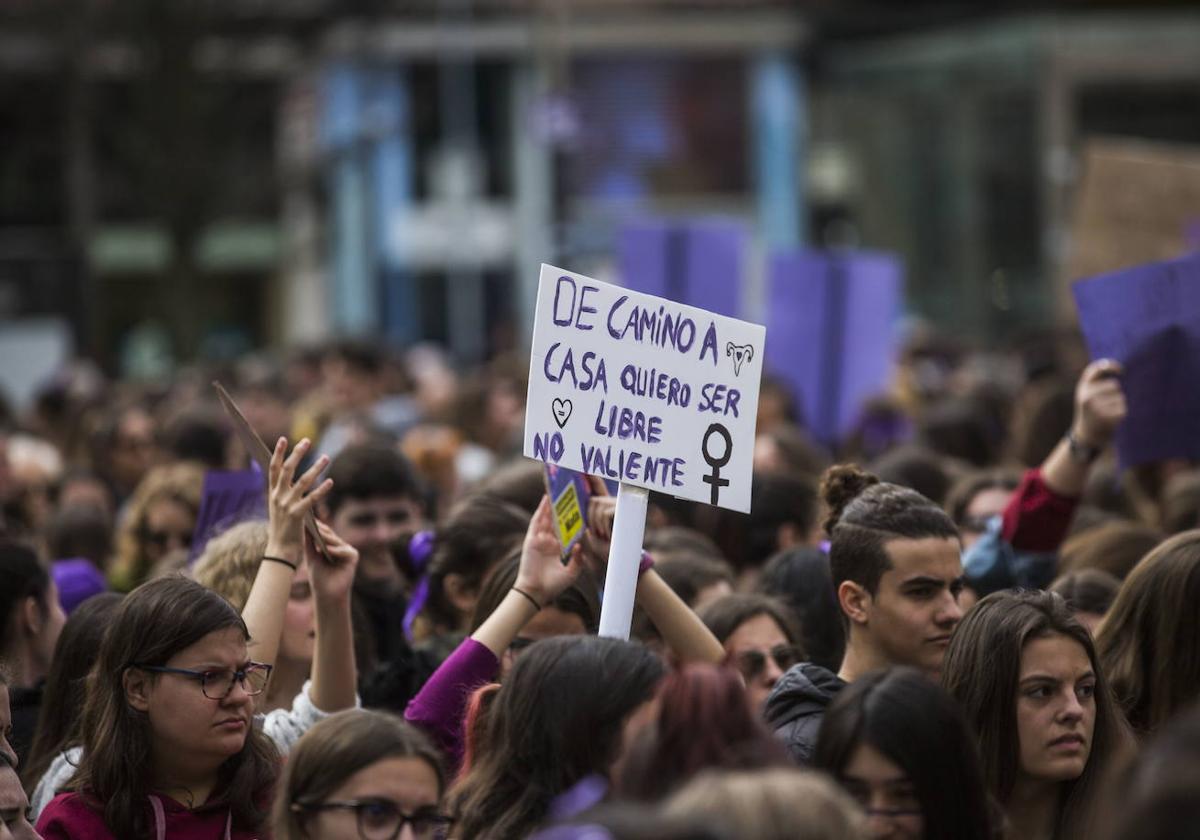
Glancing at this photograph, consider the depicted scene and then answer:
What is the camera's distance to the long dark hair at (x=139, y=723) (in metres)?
4.43

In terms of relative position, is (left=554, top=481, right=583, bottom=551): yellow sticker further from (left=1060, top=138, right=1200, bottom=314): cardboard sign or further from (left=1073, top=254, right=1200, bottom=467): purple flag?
(left=1060, top=138, right=1200, bottom=314): cardboard sign

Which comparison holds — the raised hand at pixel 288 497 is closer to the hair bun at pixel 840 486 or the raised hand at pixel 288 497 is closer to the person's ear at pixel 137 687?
the person's ear at pixel 137 687

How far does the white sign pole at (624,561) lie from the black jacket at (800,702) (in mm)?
381

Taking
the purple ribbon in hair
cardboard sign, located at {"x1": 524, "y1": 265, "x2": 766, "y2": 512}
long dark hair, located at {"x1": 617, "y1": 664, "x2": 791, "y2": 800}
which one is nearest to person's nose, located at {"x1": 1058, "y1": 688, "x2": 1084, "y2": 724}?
cardboard sign, located at {"x1": 524, "y1": 265, "x2": 766, "y2": 512}

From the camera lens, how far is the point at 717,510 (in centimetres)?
800

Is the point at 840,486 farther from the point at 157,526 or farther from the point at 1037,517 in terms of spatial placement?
the point at 157,526

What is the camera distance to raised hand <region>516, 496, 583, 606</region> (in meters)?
4.93

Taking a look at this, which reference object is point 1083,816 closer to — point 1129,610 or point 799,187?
point 1129,610

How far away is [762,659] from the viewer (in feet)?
18.5

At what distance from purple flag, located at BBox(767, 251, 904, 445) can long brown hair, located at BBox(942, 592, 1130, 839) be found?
27.2ft

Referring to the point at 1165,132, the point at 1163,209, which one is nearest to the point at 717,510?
the point at 1163,209

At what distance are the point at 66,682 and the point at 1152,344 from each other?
3.90m

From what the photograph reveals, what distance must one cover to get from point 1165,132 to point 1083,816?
29.6 metres

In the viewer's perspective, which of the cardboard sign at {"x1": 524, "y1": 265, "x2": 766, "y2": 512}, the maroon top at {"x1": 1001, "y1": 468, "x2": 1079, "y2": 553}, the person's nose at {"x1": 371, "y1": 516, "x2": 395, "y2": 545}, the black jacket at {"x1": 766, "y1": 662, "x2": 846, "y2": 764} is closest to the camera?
the black jacket at {"x1": 766, "y1": 662, "x2": 846, "y2": 764}
